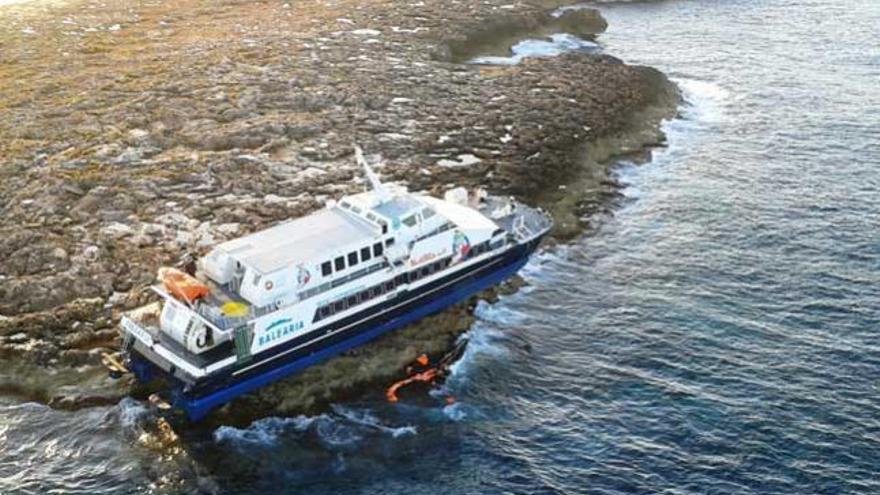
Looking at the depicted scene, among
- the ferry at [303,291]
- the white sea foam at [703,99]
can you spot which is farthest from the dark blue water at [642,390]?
the white sea foam at [703,99]

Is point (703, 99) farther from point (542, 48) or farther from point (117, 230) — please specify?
point (117, 230)

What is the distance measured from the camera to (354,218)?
5319 centimetres

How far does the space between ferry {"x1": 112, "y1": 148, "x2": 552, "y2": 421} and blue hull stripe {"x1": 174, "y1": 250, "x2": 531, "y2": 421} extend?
0.08 meters

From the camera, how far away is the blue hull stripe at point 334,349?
45719mm

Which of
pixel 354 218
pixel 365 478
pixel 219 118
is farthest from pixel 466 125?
pixel 365 478

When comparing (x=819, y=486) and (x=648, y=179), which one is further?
(x=648, y=179)

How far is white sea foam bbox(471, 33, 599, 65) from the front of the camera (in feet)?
345

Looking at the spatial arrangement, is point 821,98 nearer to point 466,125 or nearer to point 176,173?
point 466,125

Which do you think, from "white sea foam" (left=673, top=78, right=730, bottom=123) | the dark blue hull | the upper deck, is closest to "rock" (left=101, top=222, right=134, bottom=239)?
the upper deck

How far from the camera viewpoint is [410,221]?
52875 mm

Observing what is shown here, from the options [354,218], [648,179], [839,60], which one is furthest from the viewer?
[839,60]

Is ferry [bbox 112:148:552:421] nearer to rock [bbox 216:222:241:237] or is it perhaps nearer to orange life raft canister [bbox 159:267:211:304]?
orange life raft canister [bbox 159:267:211:304]

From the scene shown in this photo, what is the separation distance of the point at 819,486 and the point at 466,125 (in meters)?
47.9

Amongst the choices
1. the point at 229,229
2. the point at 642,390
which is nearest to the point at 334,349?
the point at 229,229
